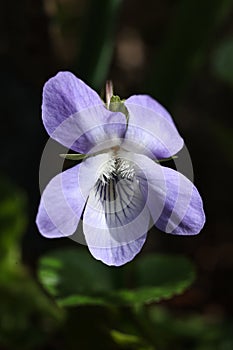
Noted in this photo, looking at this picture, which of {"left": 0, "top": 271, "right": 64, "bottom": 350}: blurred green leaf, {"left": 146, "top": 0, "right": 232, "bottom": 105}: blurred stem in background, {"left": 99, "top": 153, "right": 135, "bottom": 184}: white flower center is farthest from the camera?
{"left": 146, "top": 0, "right": 232, "bottom": 105}: blurred stem in background

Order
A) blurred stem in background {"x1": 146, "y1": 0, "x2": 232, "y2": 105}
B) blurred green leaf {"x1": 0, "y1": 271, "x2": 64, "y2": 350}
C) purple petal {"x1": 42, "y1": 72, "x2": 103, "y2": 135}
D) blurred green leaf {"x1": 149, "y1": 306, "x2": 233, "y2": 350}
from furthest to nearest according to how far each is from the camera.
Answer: blurred stem in background {"x1": 146, "y1": 0, "x2": 232, "y2": 105} → blurred green leaf {"x1": 149, "y1": 306, "x2": 233, "y2": 350} → blurred green leaf {"x1": 0, "y1": 271, "x2": 64, "y2": 350} → purple petal {"x1": 42, "y1": 72, "x2": 103, "y2": 135}

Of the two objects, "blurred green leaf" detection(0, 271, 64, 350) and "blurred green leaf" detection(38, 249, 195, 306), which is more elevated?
"blurred green leaf" detection(38, 249, 195, 306)

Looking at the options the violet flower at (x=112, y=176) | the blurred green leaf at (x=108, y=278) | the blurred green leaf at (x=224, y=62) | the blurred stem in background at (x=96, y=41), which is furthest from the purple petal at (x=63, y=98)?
the blurred green leaf at (x=224, y=62)

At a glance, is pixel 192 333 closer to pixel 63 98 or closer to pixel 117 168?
pixel 117 168

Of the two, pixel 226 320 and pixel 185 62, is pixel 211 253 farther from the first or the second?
pixel 185 62

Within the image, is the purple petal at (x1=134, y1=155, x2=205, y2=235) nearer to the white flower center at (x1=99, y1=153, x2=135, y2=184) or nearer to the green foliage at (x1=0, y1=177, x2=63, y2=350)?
the white flower center at (x1=99, y1=153, x2=135, y2=184)

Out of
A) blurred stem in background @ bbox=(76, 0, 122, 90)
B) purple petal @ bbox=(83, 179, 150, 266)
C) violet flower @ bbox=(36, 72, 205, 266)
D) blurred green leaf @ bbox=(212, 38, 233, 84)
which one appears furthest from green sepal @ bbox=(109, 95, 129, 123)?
blurred green leaf @ bbox=(212, 38, 233, 84)

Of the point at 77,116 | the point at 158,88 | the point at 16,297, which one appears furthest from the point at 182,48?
the point at 77,116

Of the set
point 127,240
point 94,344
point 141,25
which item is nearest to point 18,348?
point 94,344
